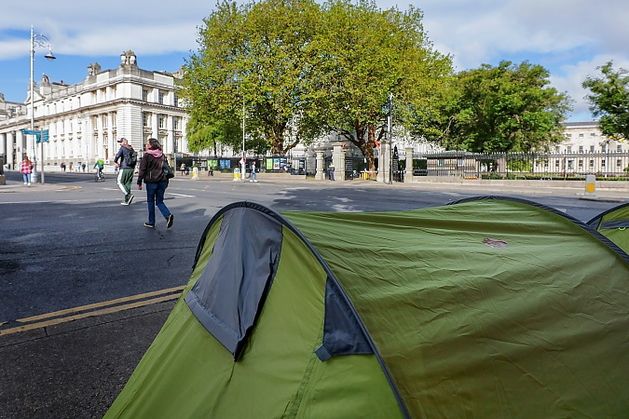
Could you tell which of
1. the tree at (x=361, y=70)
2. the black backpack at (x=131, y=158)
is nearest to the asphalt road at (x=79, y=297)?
the black backpack at (x=131, y=158)

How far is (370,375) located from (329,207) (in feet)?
38.7

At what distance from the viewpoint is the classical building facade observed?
70438 mm

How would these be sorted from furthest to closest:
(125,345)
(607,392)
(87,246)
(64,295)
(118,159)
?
(118,159)
(87,246)
(64,295)
(125,345)
(607,392)

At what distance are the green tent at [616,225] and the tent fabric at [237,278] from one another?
292 centimetres

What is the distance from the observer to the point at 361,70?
34.5m

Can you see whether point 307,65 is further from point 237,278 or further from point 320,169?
point 237,278

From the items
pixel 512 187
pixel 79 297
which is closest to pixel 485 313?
pixel 79 297

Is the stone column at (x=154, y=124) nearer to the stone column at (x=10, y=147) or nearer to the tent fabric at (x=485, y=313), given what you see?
the stone column at (x=10, y=147)

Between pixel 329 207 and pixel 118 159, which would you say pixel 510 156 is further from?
pixel 118 159

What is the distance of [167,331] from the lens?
2.52m

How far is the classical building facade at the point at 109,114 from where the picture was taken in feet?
231

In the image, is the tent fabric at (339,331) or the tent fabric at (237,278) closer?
the tent fabric at (339,331)

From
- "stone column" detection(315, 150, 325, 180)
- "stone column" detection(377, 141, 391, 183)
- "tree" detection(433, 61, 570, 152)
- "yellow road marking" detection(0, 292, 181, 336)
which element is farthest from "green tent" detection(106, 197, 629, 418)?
"tree" detection(433, 61, 570, 152)

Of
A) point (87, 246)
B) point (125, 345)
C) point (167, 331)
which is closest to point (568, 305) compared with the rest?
point (167, 331)
